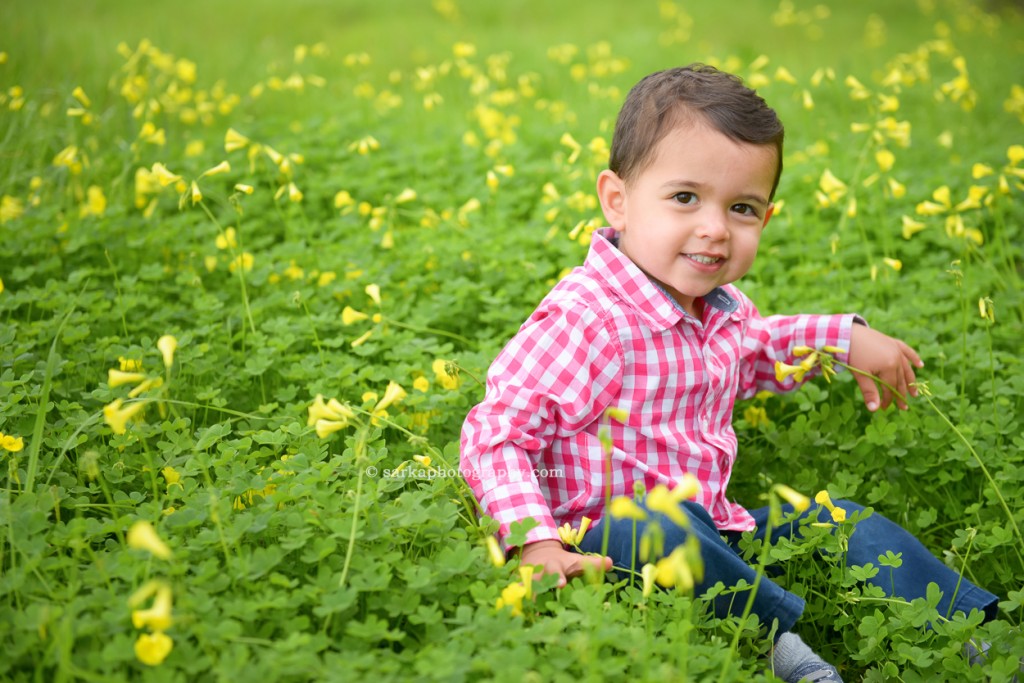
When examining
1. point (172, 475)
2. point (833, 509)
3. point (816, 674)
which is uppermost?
point (833, 509)

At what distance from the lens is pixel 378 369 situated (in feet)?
9.76

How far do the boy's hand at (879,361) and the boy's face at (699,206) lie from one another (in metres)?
0.60

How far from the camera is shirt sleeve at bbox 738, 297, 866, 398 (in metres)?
Answer: 2.71

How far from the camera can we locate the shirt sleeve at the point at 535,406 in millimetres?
2121

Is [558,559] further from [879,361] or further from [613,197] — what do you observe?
[879,361]

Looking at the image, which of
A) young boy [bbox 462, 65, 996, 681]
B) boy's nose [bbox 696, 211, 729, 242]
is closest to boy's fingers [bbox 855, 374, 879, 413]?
young boy [bbox 462, 65, 996, 681]

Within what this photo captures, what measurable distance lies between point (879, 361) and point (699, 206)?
32.1 inches

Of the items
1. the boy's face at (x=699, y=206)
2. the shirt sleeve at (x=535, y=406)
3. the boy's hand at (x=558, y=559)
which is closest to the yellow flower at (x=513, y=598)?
the boy's hand at (x=558, y=559)

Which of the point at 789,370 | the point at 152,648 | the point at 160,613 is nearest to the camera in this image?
the point at 160,613

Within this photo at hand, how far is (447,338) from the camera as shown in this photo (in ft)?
11.4

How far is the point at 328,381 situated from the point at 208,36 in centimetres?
647

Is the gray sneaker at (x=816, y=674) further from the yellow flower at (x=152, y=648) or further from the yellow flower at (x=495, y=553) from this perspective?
the yellow flower at (x=152, y=648)

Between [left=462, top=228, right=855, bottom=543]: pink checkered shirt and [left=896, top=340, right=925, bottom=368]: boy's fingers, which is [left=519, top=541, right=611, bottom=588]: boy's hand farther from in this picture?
[left=896, top=340, right=925, bottom=368]: boy's fingers

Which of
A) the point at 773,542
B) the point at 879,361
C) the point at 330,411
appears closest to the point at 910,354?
the point at 879,361
